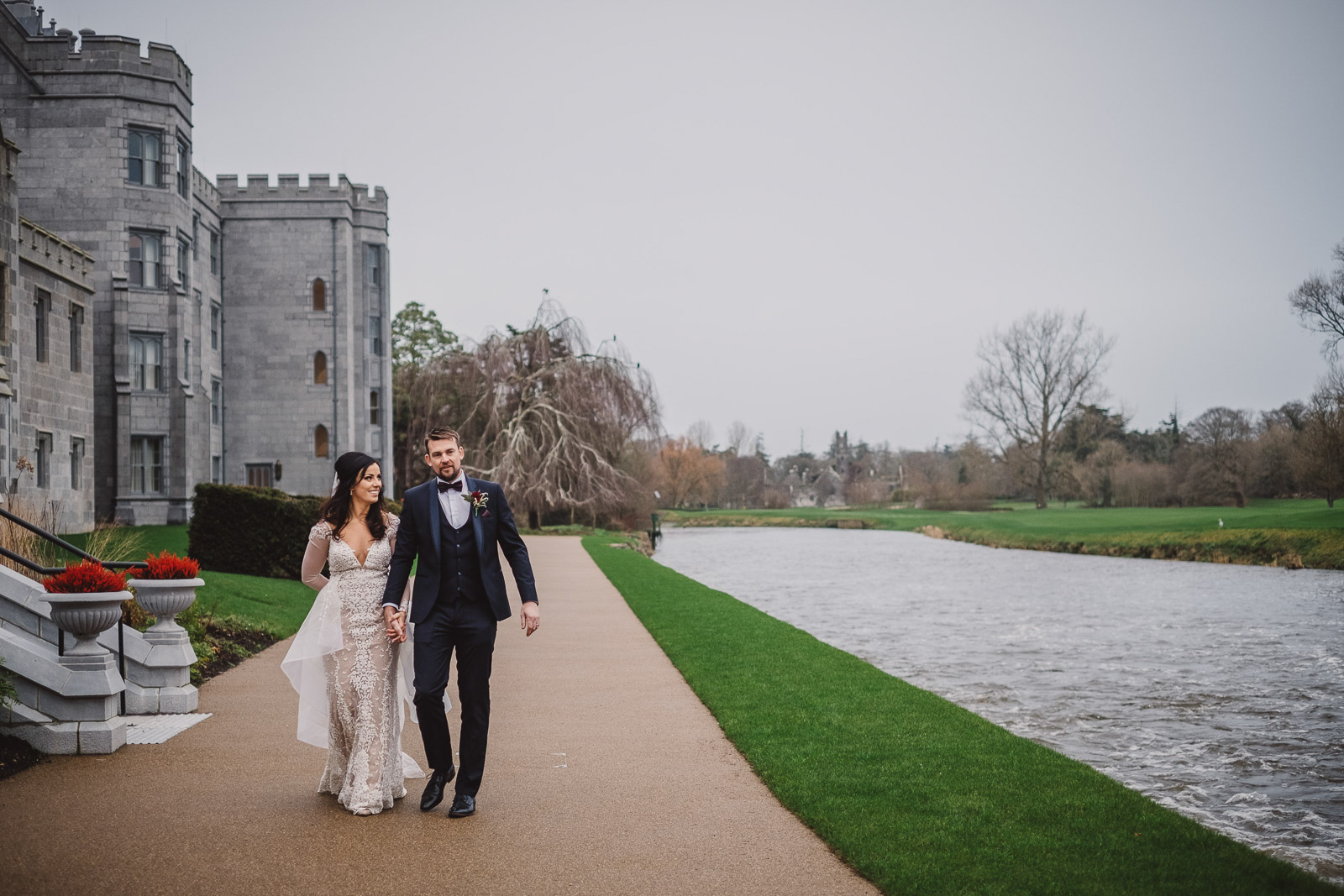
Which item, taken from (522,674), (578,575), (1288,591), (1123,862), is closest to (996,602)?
(1288,591)

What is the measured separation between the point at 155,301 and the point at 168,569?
934 inches

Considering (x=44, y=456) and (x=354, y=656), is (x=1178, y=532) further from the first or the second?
(x=354, y=656)

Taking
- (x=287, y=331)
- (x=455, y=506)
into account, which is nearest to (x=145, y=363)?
(x=287, y=331)

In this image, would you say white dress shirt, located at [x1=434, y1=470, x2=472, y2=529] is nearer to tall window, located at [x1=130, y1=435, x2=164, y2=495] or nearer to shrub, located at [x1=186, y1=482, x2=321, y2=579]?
shrub, located at [x1=186, y1=482, x2=321, y2=579]

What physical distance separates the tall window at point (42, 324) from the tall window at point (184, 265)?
6.98 metres

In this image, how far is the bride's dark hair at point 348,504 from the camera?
20.1 feet

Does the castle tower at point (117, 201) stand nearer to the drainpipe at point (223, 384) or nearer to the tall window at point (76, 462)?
the tall window at point (76, 462)

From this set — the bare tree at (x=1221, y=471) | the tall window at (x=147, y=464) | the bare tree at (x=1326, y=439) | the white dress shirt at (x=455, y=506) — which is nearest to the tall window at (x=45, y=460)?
the tall window at (x=147, y=464)

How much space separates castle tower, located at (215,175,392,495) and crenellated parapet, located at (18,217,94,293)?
38.7ft

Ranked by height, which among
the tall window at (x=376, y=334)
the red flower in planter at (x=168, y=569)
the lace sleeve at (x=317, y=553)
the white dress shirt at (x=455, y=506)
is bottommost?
the red flower in planter at (x=168, y=569)

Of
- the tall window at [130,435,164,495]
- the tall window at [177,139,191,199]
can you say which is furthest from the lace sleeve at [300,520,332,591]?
the tall window at [177,139,191,199]

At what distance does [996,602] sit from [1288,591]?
7.06 metres

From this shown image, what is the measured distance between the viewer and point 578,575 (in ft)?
78.8

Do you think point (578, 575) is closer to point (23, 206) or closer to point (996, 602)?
point (996, 602)
